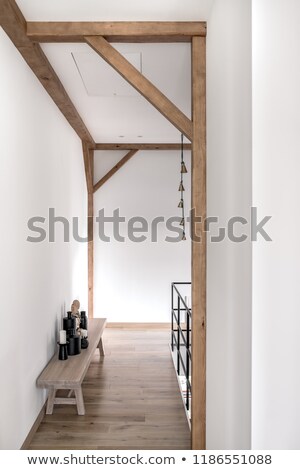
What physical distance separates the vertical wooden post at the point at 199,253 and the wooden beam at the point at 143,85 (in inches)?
3.0

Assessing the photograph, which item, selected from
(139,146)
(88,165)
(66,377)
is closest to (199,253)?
(66,377)

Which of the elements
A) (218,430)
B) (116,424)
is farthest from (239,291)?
(116,424)

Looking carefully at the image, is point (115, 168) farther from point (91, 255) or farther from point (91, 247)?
point (91, 255)

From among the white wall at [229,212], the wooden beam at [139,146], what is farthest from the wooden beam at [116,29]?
the wooden beam at [139,146]

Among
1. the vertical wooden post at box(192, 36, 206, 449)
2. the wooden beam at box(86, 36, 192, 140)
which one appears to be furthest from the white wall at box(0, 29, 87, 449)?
the vertical wooden post at box(192, 36, 206, 449)

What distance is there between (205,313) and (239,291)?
764 mm

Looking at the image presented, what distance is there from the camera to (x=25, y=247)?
2.69 m

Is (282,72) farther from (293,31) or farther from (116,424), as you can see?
(116,424)

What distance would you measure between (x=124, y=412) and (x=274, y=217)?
2.34 meters

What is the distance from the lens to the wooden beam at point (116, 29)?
235 cm

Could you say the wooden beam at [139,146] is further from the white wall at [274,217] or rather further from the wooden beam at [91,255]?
the white wall at [274,217]

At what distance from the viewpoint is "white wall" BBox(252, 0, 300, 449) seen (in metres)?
1.49

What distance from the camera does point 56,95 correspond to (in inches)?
133

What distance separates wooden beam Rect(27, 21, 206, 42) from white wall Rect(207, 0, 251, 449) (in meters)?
0.16
